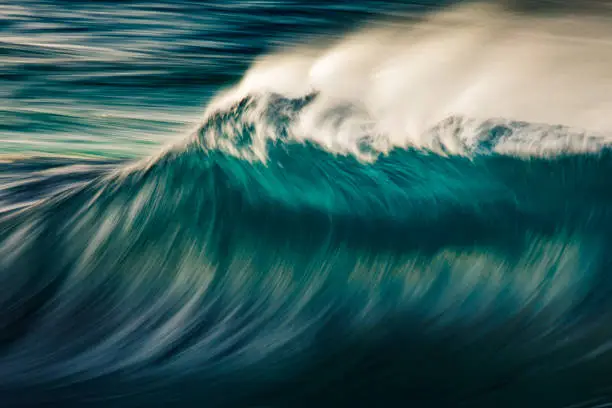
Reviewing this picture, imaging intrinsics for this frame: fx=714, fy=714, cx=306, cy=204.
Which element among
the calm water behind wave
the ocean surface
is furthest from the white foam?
the calm water behind wave

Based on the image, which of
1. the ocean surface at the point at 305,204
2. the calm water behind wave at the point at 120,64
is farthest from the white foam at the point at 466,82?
the calm water behind wave at the point at 120,64

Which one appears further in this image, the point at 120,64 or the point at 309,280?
the point at 120,64

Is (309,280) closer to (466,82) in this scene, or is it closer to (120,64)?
(466,82)

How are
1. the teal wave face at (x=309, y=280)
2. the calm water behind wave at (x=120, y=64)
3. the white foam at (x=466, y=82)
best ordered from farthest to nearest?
1. the calm water behind wave at (x=120, y=64)
2. the white foam at (x=466, y=82)
3. the teal wave face at (x=309, y=280)

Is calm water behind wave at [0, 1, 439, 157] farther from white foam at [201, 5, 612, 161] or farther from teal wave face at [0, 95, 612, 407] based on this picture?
white foam at [201, 5, 612, 161]

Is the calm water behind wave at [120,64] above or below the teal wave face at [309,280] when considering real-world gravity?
above

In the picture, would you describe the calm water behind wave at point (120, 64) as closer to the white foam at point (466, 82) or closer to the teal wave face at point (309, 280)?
the teal wave face at point (309, 280)

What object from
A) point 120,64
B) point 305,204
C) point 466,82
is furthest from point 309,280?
point 120,64
